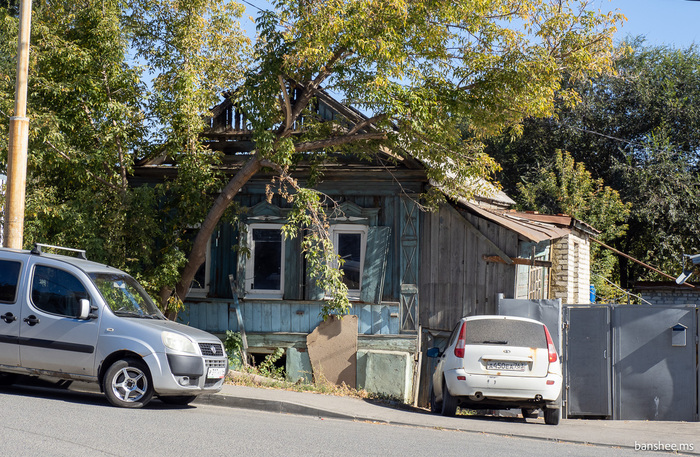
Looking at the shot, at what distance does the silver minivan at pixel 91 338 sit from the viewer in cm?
870

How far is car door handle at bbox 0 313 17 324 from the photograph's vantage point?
9086 millimetres

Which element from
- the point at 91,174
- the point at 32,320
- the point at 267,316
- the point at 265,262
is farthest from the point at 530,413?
the point at 91,174

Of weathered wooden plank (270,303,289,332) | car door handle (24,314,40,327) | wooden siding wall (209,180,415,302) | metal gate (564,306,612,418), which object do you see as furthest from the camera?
weathered wooden plank (270,303,289,332)

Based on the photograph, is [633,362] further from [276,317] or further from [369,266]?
[276,317]

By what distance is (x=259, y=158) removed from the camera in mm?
12328

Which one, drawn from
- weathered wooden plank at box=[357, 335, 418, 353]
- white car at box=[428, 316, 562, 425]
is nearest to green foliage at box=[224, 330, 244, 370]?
weathered wooden plank at box=[357, 335, 418, 353]

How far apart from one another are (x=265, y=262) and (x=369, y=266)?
227 centimetres

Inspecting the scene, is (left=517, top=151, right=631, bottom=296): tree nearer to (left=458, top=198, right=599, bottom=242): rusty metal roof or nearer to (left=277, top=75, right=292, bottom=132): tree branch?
(left=458, top=198, right=599, bottom=242): rusty metal roof

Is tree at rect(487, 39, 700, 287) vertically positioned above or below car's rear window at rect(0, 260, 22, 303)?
above

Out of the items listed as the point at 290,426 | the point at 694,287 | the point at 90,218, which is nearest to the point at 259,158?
the point at 90,218

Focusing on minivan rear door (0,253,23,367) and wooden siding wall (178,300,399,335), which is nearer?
minivan rear door (0,253,23,367)

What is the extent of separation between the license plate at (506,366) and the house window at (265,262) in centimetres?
631

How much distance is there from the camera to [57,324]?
8930mm

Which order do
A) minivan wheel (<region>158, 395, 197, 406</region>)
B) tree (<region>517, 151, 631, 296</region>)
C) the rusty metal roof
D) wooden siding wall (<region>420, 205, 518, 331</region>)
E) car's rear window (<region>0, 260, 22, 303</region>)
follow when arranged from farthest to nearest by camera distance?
tree (<region>517, 151, 631, 296</region>) < wooden siding wall (<region>420, 205, 518, 331</region>) < the rusty metal roof < minivan wheel (<region>158, 395, 197, 406</region>) < car's rear window (<region>0, 260, 22, 303</region>)
